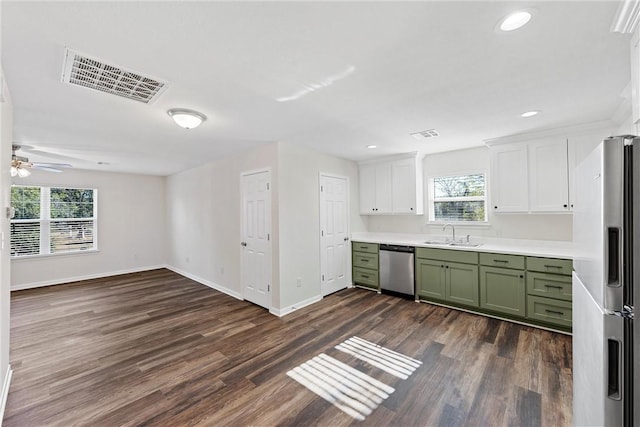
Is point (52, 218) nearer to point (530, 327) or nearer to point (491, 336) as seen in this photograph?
point (491, 336)

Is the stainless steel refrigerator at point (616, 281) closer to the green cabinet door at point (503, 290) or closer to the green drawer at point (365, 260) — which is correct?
the green cabinet door at point (503, 290)

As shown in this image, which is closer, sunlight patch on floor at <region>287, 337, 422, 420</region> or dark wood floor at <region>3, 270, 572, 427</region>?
dark wood floor at <region>3, 270, 572, 427</region>

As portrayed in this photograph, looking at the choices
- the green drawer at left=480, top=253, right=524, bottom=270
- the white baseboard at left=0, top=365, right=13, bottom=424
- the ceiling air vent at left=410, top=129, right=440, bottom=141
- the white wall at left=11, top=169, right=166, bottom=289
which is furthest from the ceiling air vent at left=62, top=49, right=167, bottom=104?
the white wall at left=11, top=169, right=166, bottom=289

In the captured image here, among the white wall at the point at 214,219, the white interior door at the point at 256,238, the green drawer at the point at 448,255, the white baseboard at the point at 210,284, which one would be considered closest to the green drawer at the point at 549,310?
the green drawer at the point at 448,255

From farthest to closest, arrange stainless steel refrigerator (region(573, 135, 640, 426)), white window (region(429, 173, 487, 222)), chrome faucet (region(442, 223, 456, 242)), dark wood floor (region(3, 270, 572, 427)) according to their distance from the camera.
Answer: chrome faucet (region(442, 223, 456, 242)), white window (region(429, 173, 487, 222)), dark wood floor (region(3, 270, 572, 427)), stainless steel refrigerator (region(573, 135, 640, 426))

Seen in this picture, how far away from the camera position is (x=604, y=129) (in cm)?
300

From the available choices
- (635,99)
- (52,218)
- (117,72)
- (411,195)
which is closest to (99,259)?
(52,218)

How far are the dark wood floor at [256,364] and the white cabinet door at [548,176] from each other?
1.57 meters

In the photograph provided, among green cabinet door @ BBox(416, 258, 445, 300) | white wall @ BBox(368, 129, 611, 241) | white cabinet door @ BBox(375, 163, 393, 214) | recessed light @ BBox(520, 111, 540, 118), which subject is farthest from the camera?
white cabinet door @ BBox(375, 163, 393, 214)

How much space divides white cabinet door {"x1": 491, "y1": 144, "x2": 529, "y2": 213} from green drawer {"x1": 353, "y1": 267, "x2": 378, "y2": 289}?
214 centimetres

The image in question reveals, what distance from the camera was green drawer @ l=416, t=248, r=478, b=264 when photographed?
3.65m

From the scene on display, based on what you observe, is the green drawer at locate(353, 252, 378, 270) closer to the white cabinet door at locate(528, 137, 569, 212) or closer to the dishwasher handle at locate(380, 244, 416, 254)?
the dishwasher handle at locate(380, 244, 416, 254)

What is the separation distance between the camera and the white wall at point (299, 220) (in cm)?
381

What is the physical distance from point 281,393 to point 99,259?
6240 millimetres
